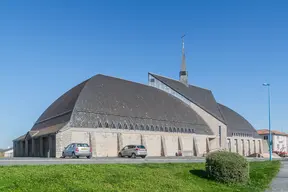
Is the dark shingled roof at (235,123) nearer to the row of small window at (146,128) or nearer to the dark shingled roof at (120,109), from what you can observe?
the dark shingled roof at (120,109)

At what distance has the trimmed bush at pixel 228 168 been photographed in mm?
16406

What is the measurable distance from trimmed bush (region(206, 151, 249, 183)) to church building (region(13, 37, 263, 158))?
2985 cm

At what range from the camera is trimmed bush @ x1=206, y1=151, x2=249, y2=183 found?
16406 mm

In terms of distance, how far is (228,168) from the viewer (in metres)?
16.5

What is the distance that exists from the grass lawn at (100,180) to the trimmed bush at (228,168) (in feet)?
1.45

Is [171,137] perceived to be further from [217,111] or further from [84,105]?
[217,111]

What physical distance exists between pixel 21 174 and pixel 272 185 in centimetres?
1207

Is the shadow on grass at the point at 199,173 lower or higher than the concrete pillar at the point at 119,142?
higher

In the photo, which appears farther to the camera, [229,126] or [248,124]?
[248,124]

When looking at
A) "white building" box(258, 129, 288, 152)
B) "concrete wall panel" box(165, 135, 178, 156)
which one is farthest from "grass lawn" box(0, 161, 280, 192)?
"white building" box(258, 129, 288, 152)

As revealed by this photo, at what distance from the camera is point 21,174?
11.8m

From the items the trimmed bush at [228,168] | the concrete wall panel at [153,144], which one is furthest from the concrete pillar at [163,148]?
the trimmed bush at [228,168]

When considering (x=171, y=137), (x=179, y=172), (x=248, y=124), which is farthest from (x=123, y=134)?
(x=248, y=124)

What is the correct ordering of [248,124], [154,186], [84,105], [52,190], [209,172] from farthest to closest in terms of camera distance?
1. [248,124]
2. [84,105]
3. [209,172]
4. [154,186]
5. [52,190]
